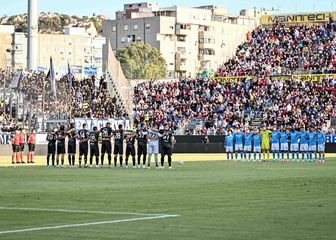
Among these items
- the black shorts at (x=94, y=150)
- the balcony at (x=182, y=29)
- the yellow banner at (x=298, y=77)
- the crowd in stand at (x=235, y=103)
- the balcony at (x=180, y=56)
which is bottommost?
the black shorts at (x=94, y=150)

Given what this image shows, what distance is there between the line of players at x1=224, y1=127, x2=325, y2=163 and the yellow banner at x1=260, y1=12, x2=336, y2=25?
3480 cm

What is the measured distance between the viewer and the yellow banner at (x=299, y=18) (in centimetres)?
8850

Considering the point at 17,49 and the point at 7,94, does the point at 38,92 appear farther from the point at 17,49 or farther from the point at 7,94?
the point at 17,49

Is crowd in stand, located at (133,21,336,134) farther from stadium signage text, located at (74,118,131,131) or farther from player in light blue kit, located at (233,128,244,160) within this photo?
player in light blue kit, located at (233,128,244,160)

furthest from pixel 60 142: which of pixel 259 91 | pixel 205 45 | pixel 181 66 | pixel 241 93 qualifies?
pixel 205 45

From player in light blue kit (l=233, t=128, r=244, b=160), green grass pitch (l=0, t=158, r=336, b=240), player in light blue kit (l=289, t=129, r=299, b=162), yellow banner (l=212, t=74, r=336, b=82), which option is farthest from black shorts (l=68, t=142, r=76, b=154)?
yellow banner (l=212, t=74, r=336, b=82)

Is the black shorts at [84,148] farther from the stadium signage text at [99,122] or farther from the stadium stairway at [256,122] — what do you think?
the stadium stairway at [256,122]

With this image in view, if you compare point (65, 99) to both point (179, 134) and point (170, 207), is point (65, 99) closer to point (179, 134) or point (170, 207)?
point (179, 134)

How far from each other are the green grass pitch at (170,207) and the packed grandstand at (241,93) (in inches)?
1435

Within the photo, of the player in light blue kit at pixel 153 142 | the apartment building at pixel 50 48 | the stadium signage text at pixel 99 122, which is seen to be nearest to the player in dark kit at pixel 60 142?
the player in light blue kit at pixel 153 142

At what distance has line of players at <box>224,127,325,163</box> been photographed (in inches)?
2041

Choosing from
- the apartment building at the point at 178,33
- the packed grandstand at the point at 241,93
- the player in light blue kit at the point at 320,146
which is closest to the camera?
the player in light blue kit at the point at 320,146

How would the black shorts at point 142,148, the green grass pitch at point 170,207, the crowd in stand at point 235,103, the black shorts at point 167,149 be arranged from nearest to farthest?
the green grass pitch at point 170,207 → the black shorts at point 167,149 → the black shorts at point 142,148 → the crowd in stand at point 235,103

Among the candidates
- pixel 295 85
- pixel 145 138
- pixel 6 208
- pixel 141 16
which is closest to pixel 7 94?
pixel 295 85
